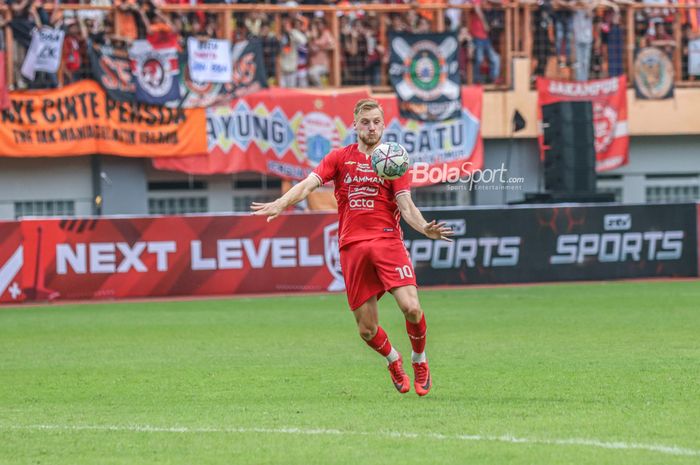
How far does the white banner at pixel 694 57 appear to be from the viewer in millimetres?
32125

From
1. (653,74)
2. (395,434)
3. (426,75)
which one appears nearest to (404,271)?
(395,434)

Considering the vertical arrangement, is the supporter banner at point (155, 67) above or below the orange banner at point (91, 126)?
above

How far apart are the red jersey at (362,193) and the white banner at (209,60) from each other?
1929 centimetres

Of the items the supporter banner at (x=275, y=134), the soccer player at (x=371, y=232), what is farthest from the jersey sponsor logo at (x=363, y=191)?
the supporter banner at (x=275, y=134)

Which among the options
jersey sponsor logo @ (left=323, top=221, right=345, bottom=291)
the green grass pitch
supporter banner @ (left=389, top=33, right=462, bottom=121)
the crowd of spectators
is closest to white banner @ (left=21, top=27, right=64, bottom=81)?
the crowd of spectators

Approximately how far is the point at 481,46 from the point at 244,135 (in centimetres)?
618

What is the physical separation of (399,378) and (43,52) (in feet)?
64.8

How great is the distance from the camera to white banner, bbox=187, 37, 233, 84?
29.2 m

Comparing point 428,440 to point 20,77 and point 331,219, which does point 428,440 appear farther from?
point 20,77

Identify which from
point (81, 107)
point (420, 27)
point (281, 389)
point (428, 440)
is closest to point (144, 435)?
point (428, 440)

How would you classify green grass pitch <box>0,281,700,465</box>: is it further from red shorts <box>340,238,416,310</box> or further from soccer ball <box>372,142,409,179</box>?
soccer ball <box>372,142,409,179</box>

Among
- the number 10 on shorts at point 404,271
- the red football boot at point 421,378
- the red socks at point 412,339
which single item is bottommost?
the red football boot at point 421,378

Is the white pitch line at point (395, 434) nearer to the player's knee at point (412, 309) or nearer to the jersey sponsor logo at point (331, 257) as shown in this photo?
the player's knee at point (412, 309)

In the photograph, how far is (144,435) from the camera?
8469 millimetres
